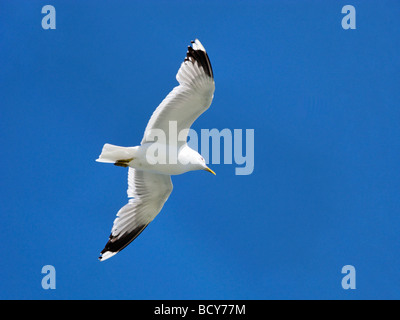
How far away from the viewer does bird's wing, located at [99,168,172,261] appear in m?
7.32

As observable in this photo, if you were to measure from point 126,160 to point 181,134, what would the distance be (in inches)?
26.0

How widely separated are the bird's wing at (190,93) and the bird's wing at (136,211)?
3.06ft

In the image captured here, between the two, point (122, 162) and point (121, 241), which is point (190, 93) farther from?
point (121, 241)

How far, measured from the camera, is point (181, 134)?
6797 mm

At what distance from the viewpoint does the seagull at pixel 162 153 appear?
21.2 ft

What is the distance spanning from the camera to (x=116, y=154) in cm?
664

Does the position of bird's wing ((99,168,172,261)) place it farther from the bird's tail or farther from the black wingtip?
the bird's tail

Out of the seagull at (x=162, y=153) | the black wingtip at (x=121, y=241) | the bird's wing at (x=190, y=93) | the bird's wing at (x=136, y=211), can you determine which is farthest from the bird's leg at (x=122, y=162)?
the black wingtip at (x=121, y=241)

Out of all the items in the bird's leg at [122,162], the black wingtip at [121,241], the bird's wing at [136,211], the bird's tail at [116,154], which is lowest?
the black wingtip at [121,241]

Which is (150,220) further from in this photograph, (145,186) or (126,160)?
(126,160)

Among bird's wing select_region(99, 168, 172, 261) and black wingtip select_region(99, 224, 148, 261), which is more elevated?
bird's wing select_region(99, 168, 172, 261)

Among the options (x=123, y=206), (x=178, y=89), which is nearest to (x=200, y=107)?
(x=178, y=89)

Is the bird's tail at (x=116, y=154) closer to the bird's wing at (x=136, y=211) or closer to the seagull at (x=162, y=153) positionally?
the seagull at (x=162, y=153)

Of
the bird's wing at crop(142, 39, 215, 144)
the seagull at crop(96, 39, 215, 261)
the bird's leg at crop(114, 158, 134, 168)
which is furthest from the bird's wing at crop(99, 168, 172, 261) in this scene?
the bird's wing at crop(142, 39, 215, 144)
